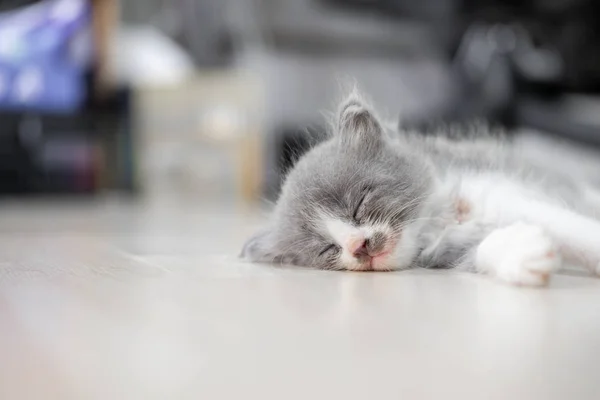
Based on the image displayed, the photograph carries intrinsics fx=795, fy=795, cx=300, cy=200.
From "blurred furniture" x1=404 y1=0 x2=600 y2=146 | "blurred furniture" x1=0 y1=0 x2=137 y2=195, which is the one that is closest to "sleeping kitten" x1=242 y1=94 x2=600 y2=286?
"blurred furniture" x1=404 y1=0 x2=600 y2=146

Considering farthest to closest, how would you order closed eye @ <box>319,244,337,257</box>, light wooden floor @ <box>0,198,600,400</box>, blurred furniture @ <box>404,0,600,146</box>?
blurred furniture @ <box>404,0,600,146</box>, closed eye @ <box>319,244,337,257</box>, light wooden floor @ <box>0,198,600,400</box>

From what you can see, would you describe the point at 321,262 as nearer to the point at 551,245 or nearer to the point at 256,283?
the point at 256,283

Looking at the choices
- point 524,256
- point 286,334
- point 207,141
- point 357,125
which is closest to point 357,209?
point 357,125

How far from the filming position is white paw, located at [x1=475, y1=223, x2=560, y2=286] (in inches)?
47.2

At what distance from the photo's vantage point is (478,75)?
175 inches

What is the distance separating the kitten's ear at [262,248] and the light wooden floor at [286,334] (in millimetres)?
50

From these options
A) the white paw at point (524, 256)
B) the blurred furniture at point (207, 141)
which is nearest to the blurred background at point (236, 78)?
the blurred furniture at point (207, 141)

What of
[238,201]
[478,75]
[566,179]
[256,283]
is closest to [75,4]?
[238,201]

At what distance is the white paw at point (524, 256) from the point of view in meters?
1.20

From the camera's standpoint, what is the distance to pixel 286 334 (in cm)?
89

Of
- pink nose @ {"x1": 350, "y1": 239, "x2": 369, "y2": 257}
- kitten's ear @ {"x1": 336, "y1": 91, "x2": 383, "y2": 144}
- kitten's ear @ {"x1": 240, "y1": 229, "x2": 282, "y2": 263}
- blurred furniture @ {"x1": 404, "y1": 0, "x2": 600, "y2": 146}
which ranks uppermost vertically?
blurred furniture @ {"x1": 404, "y1": 0, "x2": 600, "y2": 146}

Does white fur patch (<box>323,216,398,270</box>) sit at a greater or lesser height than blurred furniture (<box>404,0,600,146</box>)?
lesser

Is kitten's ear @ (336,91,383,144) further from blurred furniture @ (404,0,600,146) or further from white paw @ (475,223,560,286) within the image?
blurred furniture @ (404,0,600,146)

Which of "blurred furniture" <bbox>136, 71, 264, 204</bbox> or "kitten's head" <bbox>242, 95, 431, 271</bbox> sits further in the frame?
"blurred furniture" <bbox>136, 71, 264, 204</bbox>
